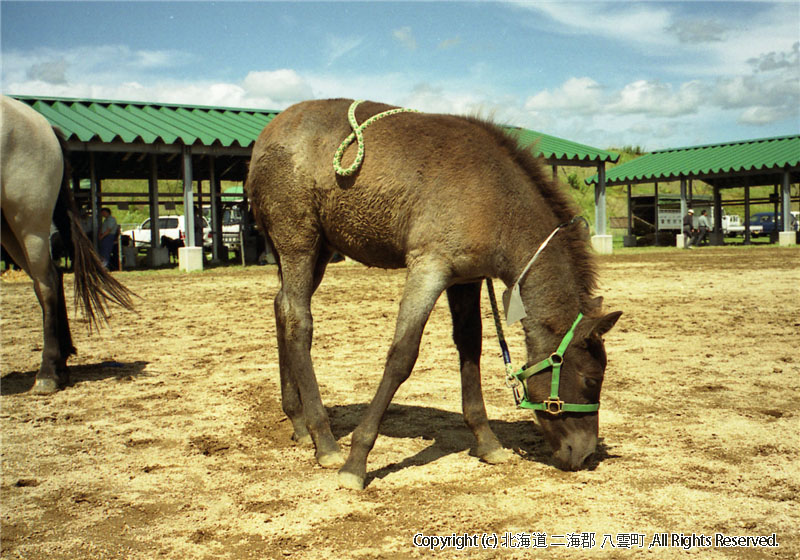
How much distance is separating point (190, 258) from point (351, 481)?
50.0 feet

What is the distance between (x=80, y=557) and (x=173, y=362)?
400cm

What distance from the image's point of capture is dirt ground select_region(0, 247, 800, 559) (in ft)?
9.50

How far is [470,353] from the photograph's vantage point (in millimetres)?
4082

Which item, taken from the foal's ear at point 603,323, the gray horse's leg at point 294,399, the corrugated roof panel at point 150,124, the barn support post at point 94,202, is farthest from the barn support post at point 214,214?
the foal's ear at point 603,323

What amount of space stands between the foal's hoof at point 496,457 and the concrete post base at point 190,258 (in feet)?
49.5

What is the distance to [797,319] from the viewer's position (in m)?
8.09

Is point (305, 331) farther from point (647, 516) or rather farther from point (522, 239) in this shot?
point (647, 516)

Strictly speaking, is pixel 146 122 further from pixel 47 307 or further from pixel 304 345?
pixel 304 345

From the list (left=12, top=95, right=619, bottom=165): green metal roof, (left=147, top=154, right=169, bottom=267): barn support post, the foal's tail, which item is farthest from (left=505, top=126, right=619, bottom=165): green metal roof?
the foal's tail

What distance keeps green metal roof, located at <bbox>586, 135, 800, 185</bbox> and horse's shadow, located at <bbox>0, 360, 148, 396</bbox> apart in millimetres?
24555

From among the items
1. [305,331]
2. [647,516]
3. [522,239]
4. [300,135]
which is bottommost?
[647,516]

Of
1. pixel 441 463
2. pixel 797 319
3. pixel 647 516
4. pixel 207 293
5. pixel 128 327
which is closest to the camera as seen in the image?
pixel 647 516

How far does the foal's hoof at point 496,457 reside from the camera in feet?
12.6

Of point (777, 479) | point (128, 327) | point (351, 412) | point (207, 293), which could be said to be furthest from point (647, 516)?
point (207, 293)
